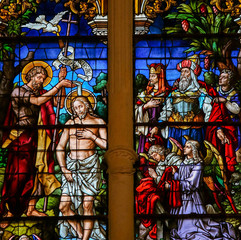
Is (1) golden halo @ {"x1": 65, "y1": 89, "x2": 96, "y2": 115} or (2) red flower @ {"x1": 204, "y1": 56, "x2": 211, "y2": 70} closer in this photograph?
(1) golden halo @ {"x1": 65, "y1": 89, "x2": 96, "y2": 115}

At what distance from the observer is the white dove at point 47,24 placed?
1497 cm

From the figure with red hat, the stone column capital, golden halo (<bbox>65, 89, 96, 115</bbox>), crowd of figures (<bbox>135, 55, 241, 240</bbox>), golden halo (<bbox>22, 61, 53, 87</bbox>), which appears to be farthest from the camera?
golden halo (<bbox>22, 61, 53, 87</bbox>)

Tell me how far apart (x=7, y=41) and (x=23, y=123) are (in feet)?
3.85

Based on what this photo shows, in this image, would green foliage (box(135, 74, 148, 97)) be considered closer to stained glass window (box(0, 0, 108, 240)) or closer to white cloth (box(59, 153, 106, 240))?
stained glass window (box(0, 0, 108, 240))

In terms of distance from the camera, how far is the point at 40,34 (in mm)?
14953

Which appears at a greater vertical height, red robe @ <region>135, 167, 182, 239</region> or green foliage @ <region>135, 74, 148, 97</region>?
green foliage @ <region>135, 74, 148, 97</region>

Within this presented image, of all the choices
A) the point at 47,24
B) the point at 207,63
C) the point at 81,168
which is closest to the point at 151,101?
the point at 207,63

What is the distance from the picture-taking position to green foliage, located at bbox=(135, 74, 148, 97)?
573 inches

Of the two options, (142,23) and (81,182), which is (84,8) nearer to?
(142,23)

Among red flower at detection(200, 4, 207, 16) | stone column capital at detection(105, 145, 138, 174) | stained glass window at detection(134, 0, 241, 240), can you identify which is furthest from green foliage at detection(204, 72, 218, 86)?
stone column capital at detection(105, 145, 138, 174)

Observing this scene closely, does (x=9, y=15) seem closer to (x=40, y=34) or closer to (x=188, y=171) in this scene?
(x=40, y=34)

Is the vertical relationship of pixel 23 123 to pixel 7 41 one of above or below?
below

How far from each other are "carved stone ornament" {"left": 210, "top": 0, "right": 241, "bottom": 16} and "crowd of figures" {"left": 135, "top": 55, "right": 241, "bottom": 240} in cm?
79

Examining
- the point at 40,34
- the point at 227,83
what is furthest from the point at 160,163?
the point at 40,34
